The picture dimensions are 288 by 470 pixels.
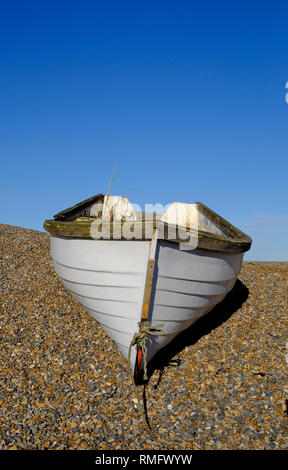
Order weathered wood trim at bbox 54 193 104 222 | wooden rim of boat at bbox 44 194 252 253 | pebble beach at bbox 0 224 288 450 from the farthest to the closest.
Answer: weathered wood trim at bbox 54 193 104 222
wooden rim of boat at bbox 44 194 252 253
pebble beach at bbox 0 224 288 450

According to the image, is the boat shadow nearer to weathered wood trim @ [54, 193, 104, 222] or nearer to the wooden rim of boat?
the wooden rim of boat

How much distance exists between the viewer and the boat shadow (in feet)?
20.4

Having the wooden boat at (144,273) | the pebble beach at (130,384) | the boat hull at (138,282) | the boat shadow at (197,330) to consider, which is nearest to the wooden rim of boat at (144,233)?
the wooden boat at (144,273)

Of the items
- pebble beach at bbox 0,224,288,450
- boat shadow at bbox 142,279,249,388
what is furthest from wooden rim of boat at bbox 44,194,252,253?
pebble beach at bbox 0,224,288,450

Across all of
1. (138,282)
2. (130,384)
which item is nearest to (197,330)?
(130,384)

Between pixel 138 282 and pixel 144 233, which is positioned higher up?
pixel 144 233

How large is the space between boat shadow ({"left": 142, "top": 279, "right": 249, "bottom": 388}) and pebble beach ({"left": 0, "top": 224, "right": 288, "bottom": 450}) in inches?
0.8

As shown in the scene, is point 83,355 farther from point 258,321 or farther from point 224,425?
point 258,321

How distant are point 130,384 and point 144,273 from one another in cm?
193

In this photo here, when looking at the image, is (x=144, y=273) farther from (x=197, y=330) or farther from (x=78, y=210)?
(x=78, y=210)

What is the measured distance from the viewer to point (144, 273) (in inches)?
200

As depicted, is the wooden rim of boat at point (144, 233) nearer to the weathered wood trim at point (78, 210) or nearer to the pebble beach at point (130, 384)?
the weathered wood trim at point (78, 210)
